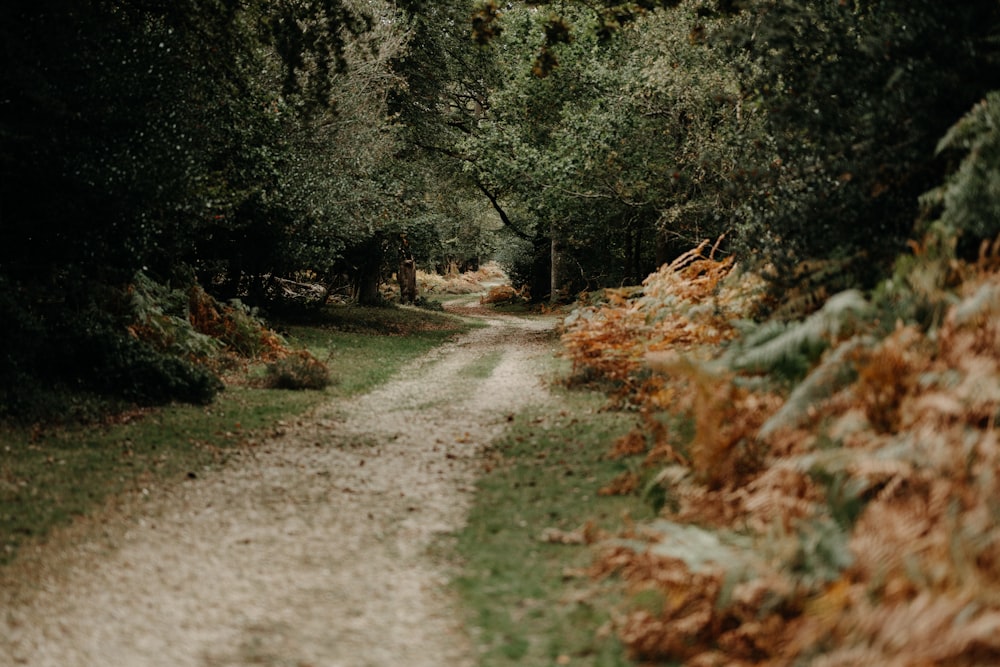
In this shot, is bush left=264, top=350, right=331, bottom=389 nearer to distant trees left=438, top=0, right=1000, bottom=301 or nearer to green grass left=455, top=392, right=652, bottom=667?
green grass left=455, top=392, right=652, bottom=667

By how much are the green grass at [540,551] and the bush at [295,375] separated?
15.6 ft

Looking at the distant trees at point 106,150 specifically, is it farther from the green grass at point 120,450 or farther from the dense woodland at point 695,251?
the green grass at point 120,450

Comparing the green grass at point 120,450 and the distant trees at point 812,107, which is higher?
the distant trees at point 812,107

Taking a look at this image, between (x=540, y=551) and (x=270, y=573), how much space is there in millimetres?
1975

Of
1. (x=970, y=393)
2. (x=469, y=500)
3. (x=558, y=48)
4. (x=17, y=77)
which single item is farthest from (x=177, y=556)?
(x=558, y=48)

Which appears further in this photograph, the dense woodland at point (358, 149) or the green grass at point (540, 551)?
the dense woodland at point (358, 149)

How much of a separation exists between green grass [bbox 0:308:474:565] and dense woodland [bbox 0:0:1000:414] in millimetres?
865

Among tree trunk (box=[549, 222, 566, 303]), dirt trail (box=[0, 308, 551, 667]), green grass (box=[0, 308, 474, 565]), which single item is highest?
tree trunk (box=[549, 222, 566, 303])

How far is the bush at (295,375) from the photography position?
13.3 metres

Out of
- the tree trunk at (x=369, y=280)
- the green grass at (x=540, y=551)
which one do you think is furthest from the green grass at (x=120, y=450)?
the tree trunk at (x=369, y=280)

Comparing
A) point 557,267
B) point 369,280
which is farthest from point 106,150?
point 557,267

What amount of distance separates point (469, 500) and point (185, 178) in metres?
6.85

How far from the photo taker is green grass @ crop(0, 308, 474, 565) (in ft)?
22.4

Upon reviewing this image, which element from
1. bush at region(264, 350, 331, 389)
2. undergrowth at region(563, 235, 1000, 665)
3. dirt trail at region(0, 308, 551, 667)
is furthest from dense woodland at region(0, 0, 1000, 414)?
dirt trail at region(0, 308, 551, 667)
